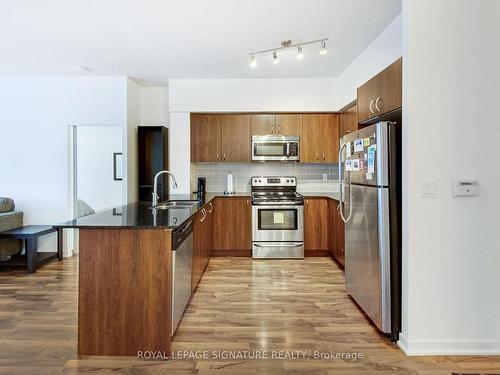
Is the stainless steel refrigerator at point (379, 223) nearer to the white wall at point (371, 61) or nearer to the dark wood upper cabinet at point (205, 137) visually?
the white wall at point (371, 61)

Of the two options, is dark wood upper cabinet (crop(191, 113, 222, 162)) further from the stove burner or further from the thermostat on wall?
the thermostat on wall

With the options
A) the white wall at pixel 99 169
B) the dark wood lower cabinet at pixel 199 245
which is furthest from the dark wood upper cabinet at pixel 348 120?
the white wall at pixel 99 169

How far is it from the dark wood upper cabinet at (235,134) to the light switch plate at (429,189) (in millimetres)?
3038

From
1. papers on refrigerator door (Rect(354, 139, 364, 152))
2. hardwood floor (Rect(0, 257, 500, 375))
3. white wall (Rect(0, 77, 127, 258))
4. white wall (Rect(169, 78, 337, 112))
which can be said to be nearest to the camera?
hardwood floor (Rect(0, 257, 500, 375))

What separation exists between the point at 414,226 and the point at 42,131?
4.77 metres

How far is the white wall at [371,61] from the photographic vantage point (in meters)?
2.96

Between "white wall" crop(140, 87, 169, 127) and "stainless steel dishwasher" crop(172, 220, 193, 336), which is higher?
"white wall" crop(140, 87, 169, 127)

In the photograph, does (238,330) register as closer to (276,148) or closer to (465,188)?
(465,188)

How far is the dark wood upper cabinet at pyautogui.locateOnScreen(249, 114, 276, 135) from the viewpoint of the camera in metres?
4.90

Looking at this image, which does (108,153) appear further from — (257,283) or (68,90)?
(257,283)

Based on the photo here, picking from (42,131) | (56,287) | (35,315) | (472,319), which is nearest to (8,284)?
(56,287)

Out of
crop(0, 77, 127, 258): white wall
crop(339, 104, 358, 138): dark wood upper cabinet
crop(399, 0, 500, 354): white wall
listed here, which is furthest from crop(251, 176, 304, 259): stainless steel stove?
crop(399, 0, 500, 354): white wall

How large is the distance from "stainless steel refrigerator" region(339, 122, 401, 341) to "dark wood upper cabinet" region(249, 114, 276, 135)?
228 cm

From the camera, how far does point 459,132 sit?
218 centimetres
